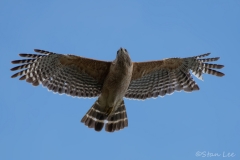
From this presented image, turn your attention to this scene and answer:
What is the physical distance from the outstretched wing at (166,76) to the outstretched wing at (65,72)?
916 millimetres

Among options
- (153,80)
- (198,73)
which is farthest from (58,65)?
(198,73)

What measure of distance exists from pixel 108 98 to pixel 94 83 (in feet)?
1.82

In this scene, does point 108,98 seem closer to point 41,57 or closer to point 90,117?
point 90,117

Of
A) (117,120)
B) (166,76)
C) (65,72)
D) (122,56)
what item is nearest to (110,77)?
(122,56)

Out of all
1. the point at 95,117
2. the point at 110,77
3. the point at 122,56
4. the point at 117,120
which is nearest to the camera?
the point at 122,56

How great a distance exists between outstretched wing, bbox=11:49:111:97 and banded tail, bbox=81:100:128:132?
46 centimetres

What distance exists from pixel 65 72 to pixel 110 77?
1167 millimetres

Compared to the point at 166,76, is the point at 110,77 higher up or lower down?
lower down

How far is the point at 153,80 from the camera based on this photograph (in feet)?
46.8

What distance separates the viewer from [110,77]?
43.8ft

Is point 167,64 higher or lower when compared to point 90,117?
higher

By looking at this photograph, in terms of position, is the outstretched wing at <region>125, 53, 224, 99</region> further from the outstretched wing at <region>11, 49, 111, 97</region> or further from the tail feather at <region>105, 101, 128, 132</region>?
the outstretched wing at <region>11, 49, 111, 97</region>

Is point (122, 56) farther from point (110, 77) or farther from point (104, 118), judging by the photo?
point (104, 118)

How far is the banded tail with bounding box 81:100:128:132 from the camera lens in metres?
14.1
